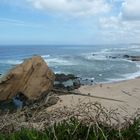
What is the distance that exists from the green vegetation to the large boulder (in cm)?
1059

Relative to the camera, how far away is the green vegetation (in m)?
3.14

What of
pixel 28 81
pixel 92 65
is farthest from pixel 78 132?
pixel 92 65

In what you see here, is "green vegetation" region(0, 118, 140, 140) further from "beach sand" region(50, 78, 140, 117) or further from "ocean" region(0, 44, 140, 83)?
"ocean" region(0, 44, 140, 83)

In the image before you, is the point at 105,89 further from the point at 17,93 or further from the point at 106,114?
the point at 106,114

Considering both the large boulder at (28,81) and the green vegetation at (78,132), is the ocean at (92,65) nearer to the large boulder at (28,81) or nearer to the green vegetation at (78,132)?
the large boulder at (28,81)

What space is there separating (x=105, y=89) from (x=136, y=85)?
82.0 inches

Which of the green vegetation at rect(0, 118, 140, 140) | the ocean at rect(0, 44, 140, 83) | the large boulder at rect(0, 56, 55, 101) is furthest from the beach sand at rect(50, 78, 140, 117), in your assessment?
the green vegetation at rect(0, 118, 140, 140)

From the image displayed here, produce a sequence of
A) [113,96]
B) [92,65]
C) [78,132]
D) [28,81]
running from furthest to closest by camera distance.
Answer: [92,65], [113,96], [28,81], [78,132]

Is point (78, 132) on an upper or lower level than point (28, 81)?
upper

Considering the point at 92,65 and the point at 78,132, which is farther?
the point at 92,65

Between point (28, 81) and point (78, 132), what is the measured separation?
11260 millimetres

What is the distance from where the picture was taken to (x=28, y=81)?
1441 centimetres

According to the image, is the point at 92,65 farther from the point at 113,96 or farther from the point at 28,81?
the point at 28,81

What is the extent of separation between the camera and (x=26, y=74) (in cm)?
1440
